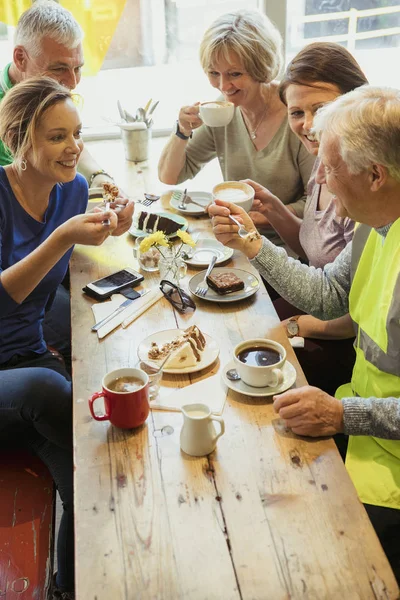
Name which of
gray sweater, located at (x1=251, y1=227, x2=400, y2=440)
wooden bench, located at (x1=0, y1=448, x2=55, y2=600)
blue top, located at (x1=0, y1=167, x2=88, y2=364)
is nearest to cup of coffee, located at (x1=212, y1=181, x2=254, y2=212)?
gray sweater, located at (x1=251, y1=227, x2=400, y2=440)

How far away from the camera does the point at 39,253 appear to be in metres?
1.91

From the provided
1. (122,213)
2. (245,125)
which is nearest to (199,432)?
(122,213)

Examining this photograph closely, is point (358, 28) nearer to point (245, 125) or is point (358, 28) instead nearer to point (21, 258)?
point (245, 125)

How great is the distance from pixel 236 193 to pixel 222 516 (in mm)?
1224

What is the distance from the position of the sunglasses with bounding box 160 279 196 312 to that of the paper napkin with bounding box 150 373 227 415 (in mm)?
352

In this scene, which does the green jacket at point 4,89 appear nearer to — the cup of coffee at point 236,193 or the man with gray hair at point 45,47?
the man with gray hair at point 45,47

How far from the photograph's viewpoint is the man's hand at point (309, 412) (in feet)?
4.73

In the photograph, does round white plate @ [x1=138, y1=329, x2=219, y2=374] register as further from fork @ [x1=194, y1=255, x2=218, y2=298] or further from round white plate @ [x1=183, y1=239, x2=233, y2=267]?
round white plate @ [x1=183, y1=239, x2=233, y2=267]

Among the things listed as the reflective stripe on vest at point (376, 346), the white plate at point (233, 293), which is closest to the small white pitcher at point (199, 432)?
the reflective stripe on vest at point (376, 346)

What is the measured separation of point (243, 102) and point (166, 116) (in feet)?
4.47

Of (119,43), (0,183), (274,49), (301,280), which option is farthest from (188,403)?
(119,43)

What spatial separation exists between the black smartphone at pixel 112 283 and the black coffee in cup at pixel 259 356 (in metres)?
0.54

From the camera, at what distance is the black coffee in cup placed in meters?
1.59

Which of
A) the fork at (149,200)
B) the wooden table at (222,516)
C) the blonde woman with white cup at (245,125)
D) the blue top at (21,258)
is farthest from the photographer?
the fork at (149,200)
